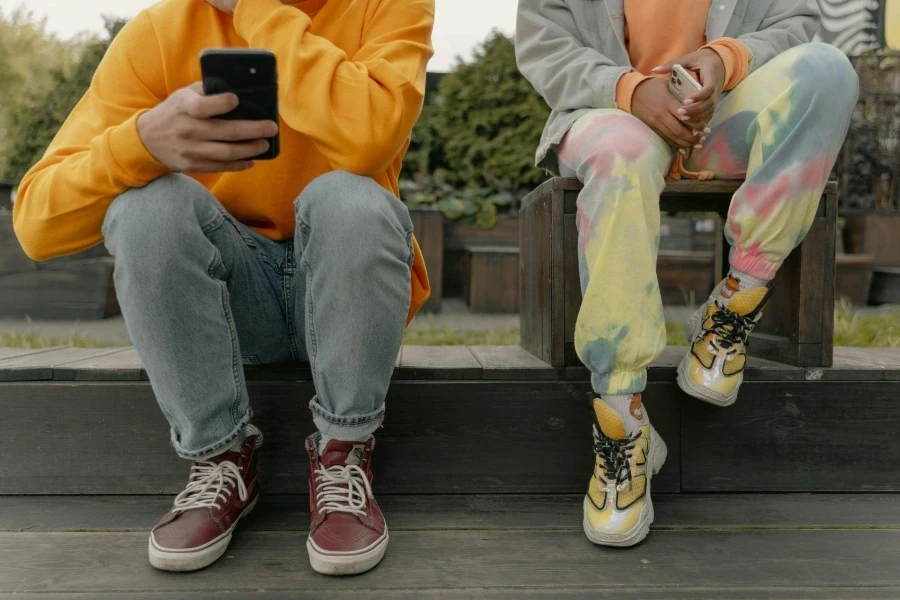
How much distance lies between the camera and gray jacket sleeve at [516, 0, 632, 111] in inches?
49.5

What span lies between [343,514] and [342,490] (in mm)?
36

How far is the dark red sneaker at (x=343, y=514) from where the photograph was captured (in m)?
0.92

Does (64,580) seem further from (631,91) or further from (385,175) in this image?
(631,91)

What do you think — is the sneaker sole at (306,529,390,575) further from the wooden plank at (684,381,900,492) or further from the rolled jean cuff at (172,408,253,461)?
the wooden plank at (684,381,900,492)

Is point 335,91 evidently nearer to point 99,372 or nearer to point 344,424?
point 344,424

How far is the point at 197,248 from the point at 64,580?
0.46m

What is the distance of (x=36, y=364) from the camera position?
1.29 meters

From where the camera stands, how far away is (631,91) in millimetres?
1203

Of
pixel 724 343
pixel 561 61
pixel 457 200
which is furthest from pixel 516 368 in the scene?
pixel 457 200

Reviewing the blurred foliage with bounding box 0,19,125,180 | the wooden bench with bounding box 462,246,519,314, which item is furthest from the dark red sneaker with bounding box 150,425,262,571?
the blurred foliage with bounding box 0,19,125,180

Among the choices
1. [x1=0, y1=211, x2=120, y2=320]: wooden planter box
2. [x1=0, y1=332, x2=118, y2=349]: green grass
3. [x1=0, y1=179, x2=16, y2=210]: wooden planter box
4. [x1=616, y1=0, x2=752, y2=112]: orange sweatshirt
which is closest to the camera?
[x1=616, y1=0, x2=752, y2=112]: orange sweatshirt

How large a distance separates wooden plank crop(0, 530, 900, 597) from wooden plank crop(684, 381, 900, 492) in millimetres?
187

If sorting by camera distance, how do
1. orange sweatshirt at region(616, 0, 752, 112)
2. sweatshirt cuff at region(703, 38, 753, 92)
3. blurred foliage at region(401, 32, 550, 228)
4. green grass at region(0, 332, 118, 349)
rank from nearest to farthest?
sweatshirt cuff at region(703, 38, 753, 92) → orange sweatshirt at region(616, 0, 752, 112) → green grass at region(0, 332, 118, 349) → blurred foliage at region(401, 32, 550, 228)

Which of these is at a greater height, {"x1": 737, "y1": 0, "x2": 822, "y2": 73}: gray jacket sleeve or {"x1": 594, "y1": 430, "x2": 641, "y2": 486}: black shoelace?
{"x1": 737, "y1": 0, "x2": 822, "y2": 73}: gray jacket sleeve
